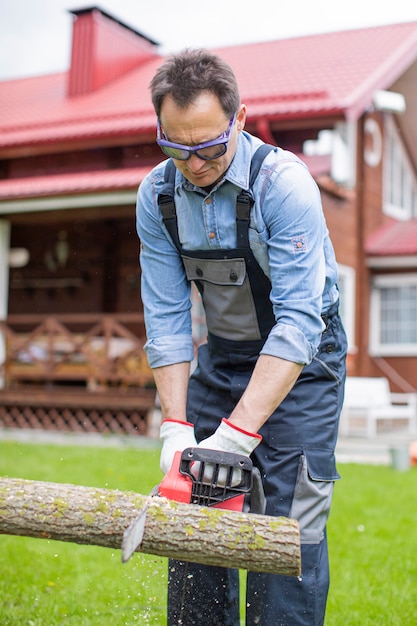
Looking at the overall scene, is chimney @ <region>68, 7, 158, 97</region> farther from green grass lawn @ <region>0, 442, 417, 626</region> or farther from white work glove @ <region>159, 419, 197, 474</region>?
white work glove @ <region>159, 419, 197, 474</region>

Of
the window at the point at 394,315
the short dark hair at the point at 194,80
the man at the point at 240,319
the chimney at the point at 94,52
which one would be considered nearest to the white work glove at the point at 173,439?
the man at the point at 240,319

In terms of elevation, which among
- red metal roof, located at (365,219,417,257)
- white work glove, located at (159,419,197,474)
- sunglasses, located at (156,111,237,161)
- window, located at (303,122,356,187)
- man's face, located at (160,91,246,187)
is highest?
window, located at (303,122,356,187)

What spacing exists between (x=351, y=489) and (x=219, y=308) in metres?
5.03

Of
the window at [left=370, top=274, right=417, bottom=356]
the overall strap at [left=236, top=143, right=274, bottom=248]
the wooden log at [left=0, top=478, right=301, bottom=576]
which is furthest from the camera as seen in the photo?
the window at [left=370, top=274, right=417, bottom=356]

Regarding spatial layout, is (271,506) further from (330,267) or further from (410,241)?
(410,241)

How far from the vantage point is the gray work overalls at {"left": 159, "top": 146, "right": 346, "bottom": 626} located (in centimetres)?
297

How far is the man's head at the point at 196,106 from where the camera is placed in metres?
2.59

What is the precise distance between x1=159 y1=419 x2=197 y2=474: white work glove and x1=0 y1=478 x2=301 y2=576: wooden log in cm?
22

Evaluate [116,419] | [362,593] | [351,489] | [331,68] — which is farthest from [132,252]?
[362,593]

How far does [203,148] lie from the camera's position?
8.79 feet

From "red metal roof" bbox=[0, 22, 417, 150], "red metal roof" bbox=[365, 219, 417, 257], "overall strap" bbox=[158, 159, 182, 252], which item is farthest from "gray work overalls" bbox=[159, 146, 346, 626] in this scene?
"red metal roof" bbox=[365, 219, 417, 257]

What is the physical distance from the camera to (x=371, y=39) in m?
16.2

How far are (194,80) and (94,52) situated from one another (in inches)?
614

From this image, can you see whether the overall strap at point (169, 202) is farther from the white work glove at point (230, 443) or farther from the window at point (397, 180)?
the window at point (397, 180)
